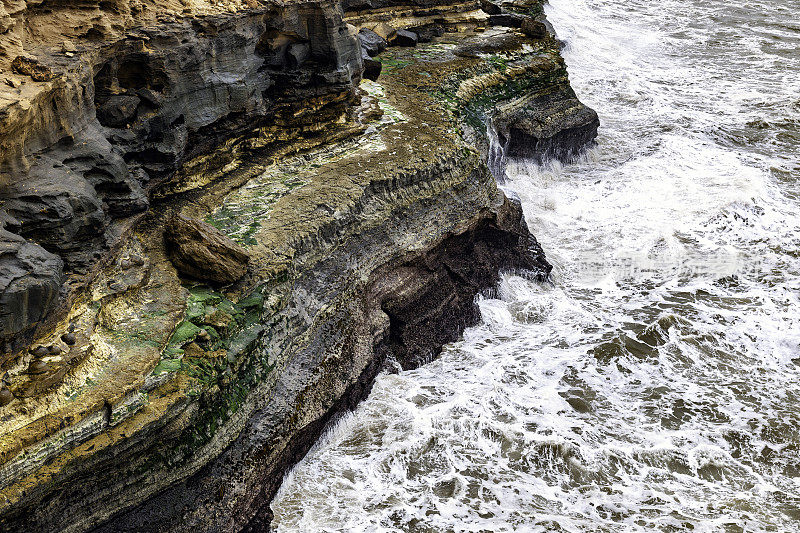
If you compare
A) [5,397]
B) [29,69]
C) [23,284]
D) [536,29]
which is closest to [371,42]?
[536,29]

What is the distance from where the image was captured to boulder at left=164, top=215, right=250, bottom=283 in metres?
8.21

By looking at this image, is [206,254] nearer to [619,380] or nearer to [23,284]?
[23,284]

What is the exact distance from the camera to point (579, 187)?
49.4 ft

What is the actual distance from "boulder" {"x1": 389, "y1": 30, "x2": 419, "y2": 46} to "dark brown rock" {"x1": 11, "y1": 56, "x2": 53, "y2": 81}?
408 inches

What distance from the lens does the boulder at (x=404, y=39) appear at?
16.3m

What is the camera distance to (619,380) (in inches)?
392

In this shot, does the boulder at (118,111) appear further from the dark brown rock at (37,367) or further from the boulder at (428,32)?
the boulder at (428,32)

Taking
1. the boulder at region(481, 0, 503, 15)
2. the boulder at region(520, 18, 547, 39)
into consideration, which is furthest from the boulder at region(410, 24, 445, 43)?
the boulder at region(481, 0, 503, 15)

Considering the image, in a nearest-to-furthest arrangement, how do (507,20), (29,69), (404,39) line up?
(29,69), (404,39), (507,20)

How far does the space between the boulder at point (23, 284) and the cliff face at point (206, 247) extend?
0.02 m

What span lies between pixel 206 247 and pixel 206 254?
0.34 feet

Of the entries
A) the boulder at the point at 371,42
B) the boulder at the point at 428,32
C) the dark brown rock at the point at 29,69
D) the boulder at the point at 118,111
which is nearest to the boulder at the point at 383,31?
the boulder at the point at 371,42

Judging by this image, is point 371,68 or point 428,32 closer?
point 371,68

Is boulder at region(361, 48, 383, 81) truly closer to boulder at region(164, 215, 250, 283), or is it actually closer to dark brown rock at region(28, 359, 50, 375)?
boulder at region(164, 215, 250, 283)
